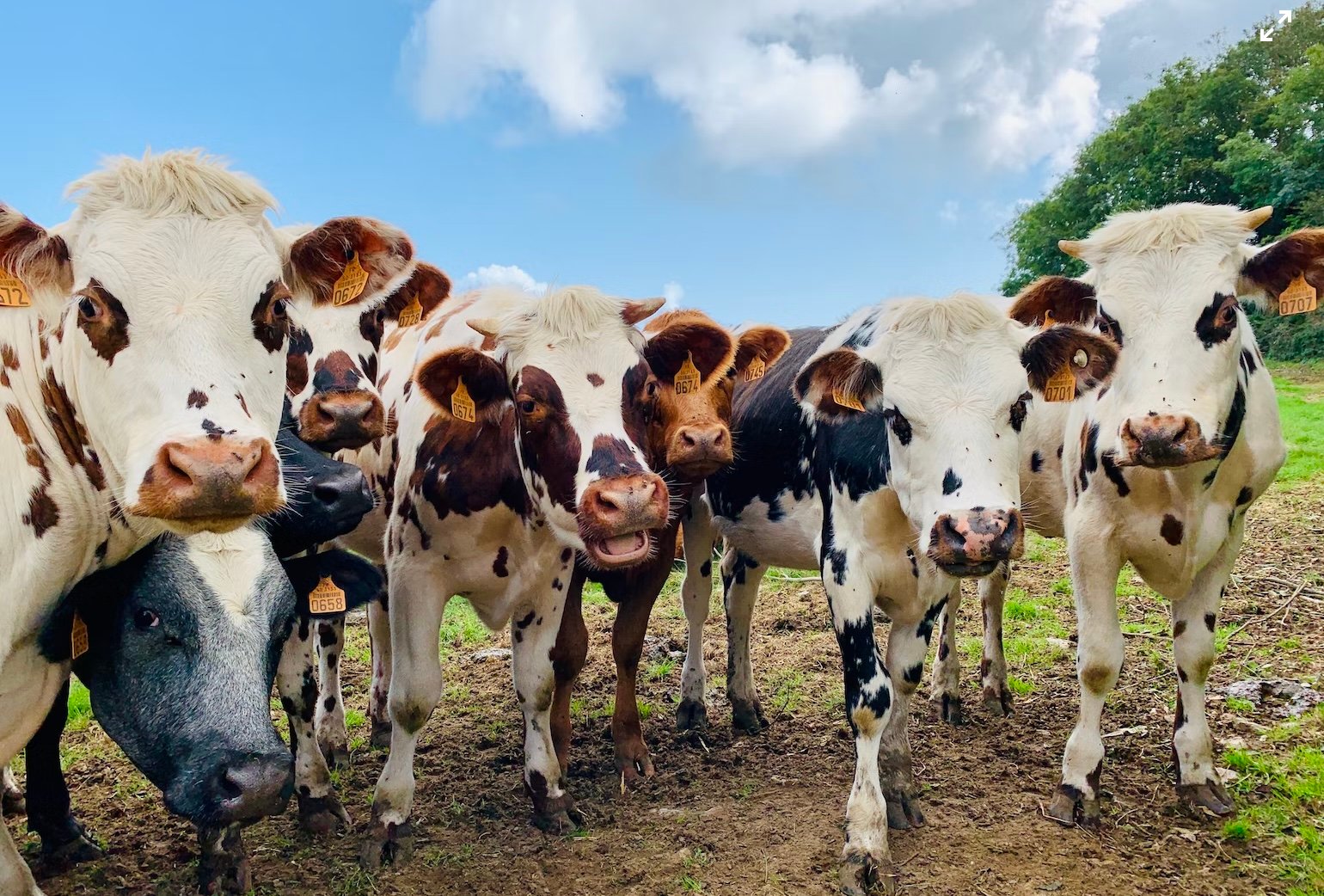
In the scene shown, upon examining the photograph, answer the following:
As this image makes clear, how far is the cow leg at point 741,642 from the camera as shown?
19.7ft

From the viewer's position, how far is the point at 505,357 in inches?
175

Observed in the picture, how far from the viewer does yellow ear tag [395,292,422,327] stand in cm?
563

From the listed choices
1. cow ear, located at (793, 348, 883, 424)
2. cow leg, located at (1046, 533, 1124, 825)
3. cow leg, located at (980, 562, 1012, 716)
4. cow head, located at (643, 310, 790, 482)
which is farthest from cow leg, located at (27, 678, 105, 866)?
cow leg, located at (980, 562, 1012, 716)

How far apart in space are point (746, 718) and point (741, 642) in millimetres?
Answer: 486

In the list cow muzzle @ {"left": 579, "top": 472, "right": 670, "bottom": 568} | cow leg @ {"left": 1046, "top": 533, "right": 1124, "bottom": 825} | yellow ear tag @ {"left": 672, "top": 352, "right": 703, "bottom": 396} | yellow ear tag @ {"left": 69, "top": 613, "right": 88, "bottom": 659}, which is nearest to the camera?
yellow ear tag @ {"left": 69, "top": 613, "right": 88, "bottom": 659}

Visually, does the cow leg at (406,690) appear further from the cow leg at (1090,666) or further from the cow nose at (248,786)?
the cow leg at (1090,666)

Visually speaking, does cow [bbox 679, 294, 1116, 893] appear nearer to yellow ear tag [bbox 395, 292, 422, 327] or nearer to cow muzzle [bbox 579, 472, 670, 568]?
cow muzzle [bbox 579, 472, 670, 568]

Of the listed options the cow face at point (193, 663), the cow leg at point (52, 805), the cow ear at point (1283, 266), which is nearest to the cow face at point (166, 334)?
the cow face at point (193, 663)

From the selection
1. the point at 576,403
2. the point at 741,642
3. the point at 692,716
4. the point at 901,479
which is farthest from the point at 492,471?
the point at 692,716

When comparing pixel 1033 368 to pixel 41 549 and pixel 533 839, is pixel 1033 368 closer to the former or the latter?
pixel 533 839

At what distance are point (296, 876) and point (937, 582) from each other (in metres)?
3.29

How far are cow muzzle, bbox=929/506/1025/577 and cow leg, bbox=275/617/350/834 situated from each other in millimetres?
3092

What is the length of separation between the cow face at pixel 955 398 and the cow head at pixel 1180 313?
224 mm

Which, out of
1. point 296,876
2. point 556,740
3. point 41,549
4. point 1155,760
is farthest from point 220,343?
point 1155,760
